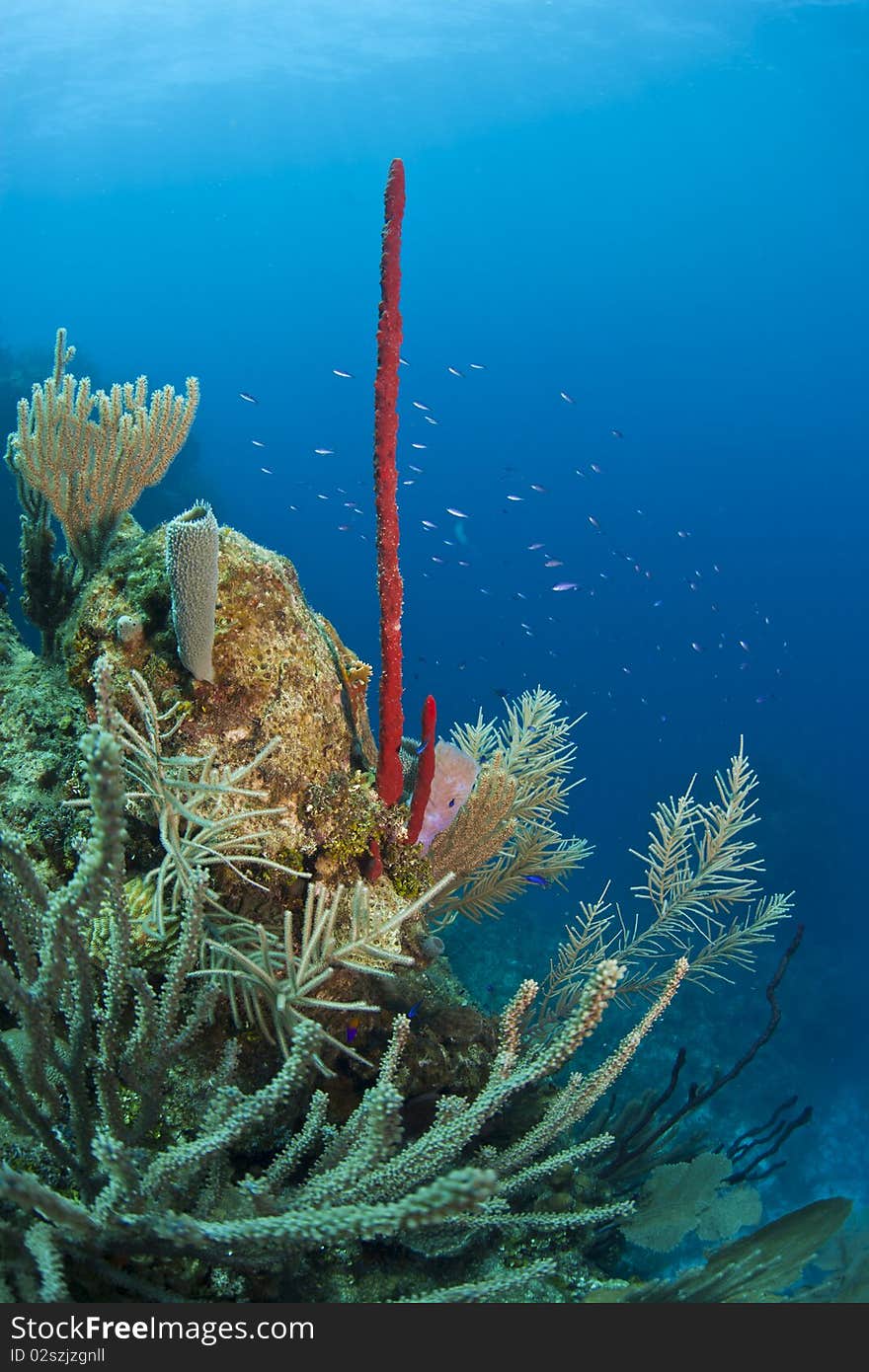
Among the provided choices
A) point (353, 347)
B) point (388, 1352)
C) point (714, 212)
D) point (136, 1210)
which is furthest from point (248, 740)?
point (714, 212)

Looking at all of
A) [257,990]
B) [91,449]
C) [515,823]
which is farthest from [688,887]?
[91,449]

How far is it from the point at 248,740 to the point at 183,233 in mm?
84206

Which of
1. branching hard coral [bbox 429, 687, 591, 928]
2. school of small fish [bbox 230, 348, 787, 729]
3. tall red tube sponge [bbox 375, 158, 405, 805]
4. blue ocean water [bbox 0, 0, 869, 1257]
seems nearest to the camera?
tall red tube sponge [bbox 375, 158, 405, 805]

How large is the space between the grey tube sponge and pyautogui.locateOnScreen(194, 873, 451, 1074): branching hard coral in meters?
1.08

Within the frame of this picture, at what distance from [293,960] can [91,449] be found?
120 inches

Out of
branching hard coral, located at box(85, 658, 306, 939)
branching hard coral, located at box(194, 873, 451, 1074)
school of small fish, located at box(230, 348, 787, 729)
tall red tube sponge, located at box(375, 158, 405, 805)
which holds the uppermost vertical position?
school of small fish, located at box(230, 348, 787, 729)

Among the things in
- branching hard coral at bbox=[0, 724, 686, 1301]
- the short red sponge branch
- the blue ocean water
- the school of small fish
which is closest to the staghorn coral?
branching hard coral at bbox=[0, 724, 686, 1301]

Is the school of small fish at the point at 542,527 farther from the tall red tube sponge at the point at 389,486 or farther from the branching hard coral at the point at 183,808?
the branching hard coral at the point at 183,808

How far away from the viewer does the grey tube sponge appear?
2717 mm

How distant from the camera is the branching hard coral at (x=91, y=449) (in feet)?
12.5

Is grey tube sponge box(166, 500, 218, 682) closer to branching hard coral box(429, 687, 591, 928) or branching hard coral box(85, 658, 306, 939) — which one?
branching hard coral box(85, 658, 306, 939)

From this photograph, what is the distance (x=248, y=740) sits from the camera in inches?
119

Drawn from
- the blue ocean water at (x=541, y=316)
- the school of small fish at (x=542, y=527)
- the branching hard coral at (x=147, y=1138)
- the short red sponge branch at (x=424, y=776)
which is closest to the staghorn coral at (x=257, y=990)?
the branching hard coral at (x=147, y=1138)

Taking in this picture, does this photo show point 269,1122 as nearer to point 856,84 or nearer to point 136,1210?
point 136,1210
